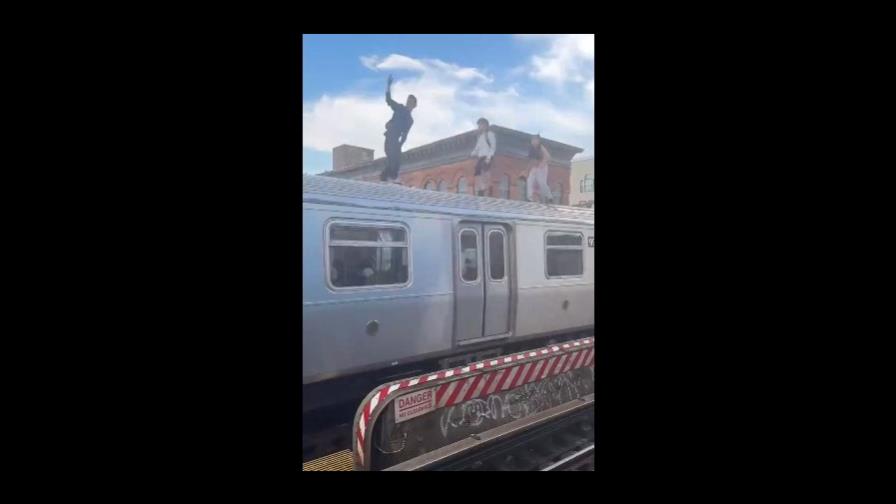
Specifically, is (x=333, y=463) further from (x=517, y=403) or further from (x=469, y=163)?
(x=469, y=163)

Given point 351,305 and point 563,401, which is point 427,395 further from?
point 563,401

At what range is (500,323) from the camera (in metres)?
5.34

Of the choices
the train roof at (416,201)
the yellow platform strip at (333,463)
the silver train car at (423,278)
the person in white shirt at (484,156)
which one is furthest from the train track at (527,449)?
the person in white shirt at (484,156)

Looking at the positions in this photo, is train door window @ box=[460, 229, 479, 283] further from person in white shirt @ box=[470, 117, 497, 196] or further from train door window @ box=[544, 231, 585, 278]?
person in white shirt @ box=[470, 117, 497, 196]

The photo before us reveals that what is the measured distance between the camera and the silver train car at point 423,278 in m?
3.97

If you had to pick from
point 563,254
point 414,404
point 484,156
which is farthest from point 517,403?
point 484,156

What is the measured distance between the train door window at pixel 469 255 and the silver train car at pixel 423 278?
1cm

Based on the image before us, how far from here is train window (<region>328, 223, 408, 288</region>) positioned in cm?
403

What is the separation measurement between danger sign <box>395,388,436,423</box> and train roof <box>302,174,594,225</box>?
1.85 metres

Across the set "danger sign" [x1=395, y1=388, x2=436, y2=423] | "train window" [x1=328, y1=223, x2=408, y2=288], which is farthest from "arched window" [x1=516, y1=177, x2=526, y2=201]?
"danger sign" [x1=395, y1=388, x2=436, y2=423]

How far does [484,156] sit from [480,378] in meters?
12.7

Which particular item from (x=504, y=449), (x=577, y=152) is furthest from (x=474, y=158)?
(x=504, y=449)

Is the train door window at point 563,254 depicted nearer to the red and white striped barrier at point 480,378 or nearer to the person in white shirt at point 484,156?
the red and white striped barrier at point 480,378

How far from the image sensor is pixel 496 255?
17.4ft
